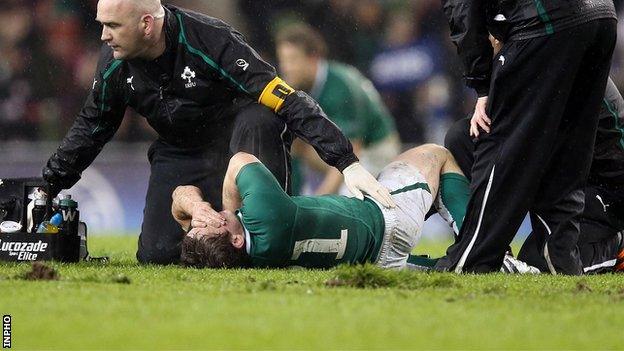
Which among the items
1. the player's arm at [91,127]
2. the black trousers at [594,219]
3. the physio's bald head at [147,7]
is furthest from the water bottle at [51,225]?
the black trousers at [594,219]

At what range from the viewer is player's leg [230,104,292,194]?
7355mm

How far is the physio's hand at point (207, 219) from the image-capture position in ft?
21.1

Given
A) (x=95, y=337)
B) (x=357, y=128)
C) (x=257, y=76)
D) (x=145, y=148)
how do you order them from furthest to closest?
(x=145, y=148) → (x=357, y=128) → (x=257, y=76) → (x=95, y=337)

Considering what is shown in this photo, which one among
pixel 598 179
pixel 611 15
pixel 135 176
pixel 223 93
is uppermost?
pixel 611 15

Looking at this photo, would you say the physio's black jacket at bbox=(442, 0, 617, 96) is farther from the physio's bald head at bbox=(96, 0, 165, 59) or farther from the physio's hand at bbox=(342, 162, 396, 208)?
the physio's bald head at bbox=(96, 0, 165, 59)

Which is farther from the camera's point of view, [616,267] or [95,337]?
[616,267]

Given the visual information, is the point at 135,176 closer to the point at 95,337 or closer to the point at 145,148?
the point at 145,148

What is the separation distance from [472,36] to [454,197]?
1058 mm

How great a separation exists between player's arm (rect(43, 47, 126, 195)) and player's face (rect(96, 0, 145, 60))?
1.03 feet

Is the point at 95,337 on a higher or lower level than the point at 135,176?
higher

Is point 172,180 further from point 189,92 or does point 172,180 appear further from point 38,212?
point 38,212

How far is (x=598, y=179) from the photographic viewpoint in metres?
7.48

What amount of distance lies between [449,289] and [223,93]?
2.54 m

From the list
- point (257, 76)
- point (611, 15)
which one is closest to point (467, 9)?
point (611, 15)
